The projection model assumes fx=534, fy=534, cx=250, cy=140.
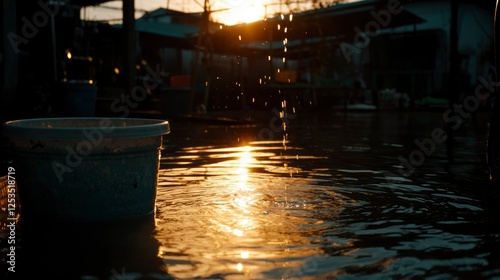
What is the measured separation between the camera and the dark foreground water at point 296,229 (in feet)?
9.60

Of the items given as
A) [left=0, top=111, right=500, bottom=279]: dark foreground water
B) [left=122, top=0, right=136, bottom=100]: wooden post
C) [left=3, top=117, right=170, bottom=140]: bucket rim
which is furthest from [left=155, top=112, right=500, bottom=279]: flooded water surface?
[left=122, top=0, right=136, bottom=100]: wooden post

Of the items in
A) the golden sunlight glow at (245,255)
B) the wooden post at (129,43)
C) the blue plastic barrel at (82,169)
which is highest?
the wooden post at (129,43)

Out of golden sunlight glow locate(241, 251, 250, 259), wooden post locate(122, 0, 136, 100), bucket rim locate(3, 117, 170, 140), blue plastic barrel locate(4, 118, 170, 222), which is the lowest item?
golden sunlight glow locate(241, 251, 250, 259)

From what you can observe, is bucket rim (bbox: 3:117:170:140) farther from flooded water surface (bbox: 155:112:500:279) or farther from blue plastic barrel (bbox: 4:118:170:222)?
flooded water surface (bbox: 155:112:500:279)

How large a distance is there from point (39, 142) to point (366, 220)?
2449mm

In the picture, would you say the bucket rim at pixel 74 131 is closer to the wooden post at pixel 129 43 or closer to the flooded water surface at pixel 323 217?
the flooded water surface at pixel 323 217

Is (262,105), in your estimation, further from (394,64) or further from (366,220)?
(366,220)

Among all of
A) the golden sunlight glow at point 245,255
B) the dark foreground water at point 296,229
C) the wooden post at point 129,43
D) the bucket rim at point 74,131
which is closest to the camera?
the dark foreground water at point 296,229

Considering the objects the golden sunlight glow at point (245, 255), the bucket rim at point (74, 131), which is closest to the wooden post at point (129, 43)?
the bucket rim at point (74, 131)

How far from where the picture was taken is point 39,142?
12.0 feet

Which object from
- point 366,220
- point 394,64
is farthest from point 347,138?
point 394,64

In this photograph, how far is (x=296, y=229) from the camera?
3.78 m

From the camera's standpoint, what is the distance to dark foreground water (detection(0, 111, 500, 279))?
2.93m

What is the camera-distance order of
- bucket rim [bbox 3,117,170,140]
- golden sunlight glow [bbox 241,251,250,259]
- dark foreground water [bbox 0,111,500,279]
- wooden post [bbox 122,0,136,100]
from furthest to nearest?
wooden post [bbox 122,0,136,100]
bucket rim [bbox 3,117,170,140]
golden sunlight glow [bbox 241,251,250,259]
dark foreground water [bbox 0,111,500,279]
